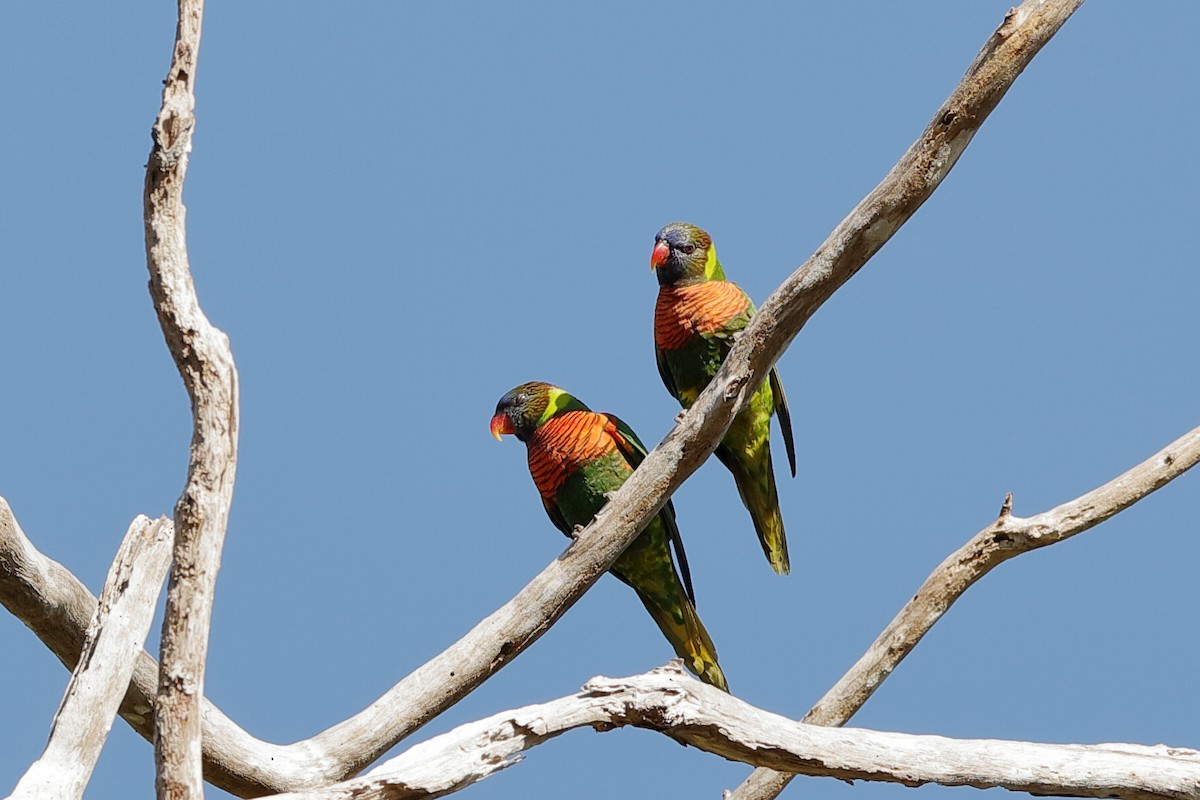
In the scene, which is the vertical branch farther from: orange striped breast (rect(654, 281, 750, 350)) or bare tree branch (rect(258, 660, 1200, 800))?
orange striped breast (rect(654, 281, 750, 350))

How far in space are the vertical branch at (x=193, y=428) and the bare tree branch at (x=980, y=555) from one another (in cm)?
227

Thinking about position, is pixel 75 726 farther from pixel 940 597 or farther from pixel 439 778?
pixel 940 597

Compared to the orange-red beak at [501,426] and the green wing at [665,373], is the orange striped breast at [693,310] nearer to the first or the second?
the green wing at [665,373]

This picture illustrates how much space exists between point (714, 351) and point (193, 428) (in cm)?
311

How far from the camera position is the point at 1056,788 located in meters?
3.39

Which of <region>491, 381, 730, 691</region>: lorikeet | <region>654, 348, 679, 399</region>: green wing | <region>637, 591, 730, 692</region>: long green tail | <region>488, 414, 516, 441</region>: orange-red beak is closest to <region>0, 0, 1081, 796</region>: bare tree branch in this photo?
<region>491, 381, 730, 691</region>: lorikeet

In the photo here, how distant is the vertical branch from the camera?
9.23 ft

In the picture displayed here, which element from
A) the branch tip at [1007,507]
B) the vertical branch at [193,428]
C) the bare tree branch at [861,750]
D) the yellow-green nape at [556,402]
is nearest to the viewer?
the vertical branch at [193,428]

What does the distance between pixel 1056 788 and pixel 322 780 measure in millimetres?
2201

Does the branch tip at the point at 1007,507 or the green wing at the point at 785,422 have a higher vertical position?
the green wing at the point at 785,422

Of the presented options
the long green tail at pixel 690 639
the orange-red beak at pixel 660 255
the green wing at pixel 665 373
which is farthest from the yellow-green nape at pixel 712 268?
the long green tail at pixel 690 639

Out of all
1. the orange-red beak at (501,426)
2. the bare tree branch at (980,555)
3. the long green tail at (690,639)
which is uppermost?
the orange-red beak at (501,426)

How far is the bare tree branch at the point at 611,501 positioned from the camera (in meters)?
2.95

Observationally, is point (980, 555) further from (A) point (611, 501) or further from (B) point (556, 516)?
(B) point (556, 516)
